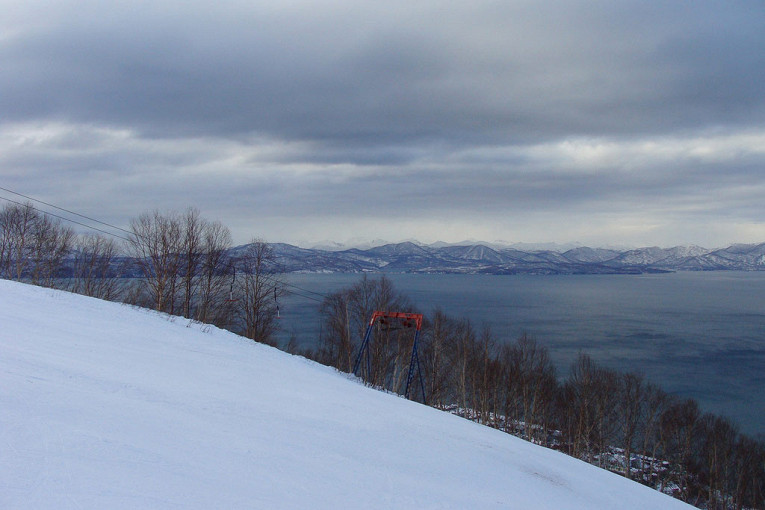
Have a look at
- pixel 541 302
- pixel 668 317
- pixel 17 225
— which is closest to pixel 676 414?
pixel 17 225

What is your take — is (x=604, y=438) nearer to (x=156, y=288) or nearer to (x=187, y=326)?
(x=187, y=326)

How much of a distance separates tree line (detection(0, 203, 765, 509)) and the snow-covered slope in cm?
1515

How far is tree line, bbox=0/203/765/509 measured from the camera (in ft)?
77.9

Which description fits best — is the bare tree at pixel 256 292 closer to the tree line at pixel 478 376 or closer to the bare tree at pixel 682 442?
the tree line at pixel 478 376

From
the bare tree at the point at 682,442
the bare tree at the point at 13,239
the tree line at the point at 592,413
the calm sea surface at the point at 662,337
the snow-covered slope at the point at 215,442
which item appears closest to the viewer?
the snow-covered slope at the point at 215,442

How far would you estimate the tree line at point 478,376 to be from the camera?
23.8 metres

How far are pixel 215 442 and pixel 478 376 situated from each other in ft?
91.7

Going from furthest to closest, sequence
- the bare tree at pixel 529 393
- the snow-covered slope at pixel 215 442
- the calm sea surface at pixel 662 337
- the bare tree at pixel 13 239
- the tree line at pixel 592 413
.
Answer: the calm sea surface at pixel 662 337, the bare tree at pixel 13 239, the bare tree at pixel 529 393, the tree line at pixel 592 413, the snow-covered slope at pixel 215 442

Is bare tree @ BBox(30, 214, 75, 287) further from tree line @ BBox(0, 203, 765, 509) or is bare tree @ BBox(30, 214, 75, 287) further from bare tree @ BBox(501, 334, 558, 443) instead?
bare tree @ BBox(501, 334, 558, 443)

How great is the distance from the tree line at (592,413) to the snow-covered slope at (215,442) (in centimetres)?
1483

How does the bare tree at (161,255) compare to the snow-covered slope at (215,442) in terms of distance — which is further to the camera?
the bare tree at (161,255)

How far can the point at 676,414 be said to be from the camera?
2566 centimetres

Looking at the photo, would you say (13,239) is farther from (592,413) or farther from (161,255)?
(592,413)

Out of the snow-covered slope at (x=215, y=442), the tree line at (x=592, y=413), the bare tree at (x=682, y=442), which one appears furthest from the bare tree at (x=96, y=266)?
the bare tree at (x=682, y=442)
